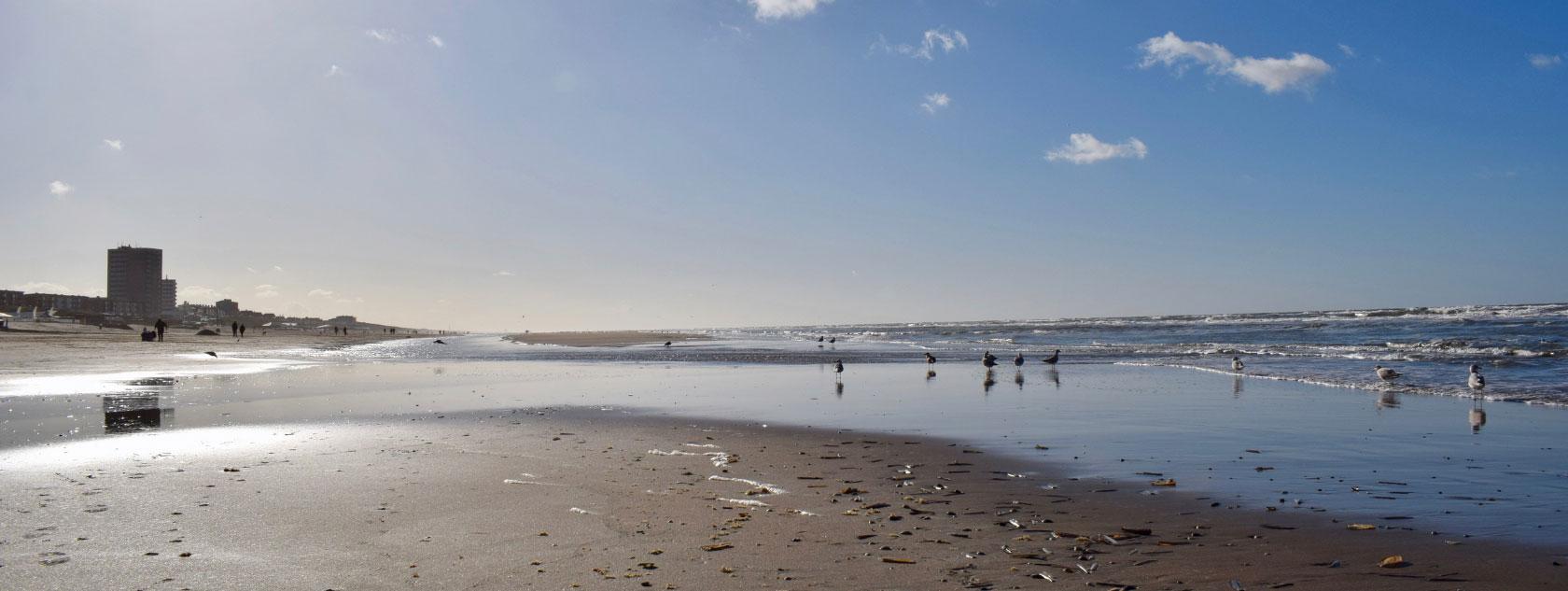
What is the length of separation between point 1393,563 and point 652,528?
16.4 feet

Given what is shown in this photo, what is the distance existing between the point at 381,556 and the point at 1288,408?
14.7 m

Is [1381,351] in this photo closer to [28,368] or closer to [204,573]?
[204,573]

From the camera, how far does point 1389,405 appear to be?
52.0ft

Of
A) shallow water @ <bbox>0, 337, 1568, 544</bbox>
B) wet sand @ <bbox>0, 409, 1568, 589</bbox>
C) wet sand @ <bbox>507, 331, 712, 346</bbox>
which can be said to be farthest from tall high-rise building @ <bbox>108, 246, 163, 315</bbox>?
Result: wet sand @ <bbox>0, 409, 1568, 589</bbox>

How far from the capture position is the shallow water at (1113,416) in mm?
8039

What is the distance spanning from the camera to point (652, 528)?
665cm

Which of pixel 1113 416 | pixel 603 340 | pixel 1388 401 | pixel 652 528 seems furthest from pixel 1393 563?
pixel 603 340

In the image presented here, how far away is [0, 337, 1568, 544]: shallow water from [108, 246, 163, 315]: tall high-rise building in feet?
592

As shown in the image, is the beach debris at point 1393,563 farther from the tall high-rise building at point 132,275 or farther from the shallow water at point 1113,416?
the tall high-rise building at point 132,275

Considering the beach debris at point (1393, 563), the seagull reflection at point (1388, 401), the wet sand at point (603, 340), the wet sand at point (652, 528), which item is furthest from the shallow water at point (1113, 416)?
the wet sand at point (603, 340)

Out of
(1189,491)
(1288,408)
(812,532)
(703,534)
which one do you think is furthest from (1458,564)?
(1288,408)

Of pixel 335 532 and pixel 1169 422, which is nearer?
pixel 335 532

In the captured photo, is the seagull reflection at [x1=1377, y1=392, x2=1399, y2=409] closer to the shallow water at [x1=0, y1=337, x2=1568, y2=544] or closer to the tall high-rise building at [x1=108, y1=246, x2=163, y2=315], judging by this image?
the shallow water at [x1=0, y1=337, x2=1568, y2=544]

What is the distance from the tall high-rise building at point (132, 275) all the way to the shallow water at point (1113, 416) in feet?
592
